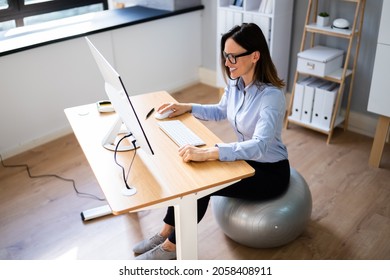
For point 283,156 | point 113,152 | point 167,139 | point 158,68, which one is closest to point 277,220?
point 283,156

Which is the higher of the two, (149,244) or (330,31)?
(330,31)

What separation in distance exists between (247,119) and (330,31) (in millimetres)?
1464

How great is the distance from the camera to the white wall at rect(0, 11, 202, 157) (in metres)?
3.24

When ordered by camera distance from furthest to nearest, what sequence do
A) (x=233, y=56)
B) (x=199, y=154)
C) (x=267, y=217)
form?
(x=267, y=217)
(x=233, y=56)
(x=199, y=154)

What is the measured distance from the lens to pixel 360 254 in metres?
2.32

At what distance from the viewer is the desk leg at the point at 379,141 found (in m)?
2.93

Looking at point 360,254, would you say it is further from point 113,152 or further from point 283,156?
point 113,152

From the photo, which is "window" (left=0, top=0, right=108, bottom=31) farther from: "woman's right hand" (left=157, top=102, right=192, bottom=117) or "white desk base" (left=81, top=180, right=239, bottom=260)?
"white desk base" (left=81, top=180, right=239, bottom=260)

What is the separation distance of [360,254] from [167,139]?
3.86 ft

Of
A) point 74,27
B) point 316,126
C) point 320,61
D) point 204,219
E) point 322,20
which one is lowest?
point 204,219

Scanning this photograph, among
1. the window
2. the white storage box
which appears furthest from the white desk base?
the window

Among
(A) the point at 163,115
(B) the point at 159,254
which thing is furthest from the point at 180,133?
(B) the point at 159,254

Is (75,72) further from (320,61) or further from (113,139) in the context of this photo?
(320,61)

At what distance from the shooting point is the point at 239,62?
6.43 ft
